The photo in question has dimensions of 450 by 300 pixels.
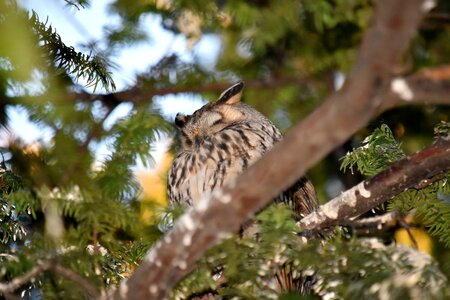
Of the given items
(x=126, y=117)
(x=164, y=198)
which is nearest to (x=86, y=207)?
(x=126, y=117)

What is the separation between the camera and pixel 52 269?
3.84ft

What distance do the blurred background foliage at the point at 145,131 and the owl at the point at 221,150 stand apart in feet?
0.47

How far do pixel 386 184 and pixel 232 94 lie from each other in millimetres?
964

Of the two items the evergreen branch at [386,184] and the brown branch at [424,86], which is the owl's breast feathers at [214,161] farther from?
the brown branch at [424,86]

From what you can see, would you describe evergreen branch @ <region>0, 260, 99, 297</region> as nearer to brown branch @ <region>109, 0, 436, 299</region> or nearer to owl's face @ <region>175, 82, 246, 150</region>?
brown branch @ <region>109, 0, 436, 299</region>

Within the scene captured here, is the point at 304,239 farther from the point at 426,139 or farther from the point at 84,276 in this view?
the point at 426,139

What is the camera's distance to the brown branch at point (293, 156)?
0.90 metres

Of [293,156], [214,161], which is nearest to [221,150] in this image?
[214,161]

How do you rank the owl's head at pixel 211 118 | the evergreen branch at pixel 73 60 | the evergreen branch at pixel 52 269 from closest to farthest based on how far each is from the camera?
1. the evergreen branch at pixel 52 269
2. the evergreen branch at pixel 73 60
3. the owl's head at pixel 211 118

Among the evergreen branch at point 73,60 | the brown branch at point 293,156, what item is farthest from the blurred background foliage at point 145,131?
the brown branch at point 293,156

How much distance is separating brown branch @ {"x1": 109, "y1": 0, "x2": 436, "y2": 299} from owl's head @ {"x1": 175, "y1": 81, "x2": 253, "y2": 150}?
113 cm

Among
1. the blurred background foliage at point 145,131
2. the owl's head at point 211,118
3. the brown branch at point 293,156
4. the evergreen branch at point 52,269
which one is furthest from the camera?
the owl's head at point 211,118

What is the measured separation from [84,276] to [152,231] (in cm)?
58

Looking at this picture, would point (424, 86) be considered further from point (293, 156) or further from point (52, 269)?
point (52, 269)
